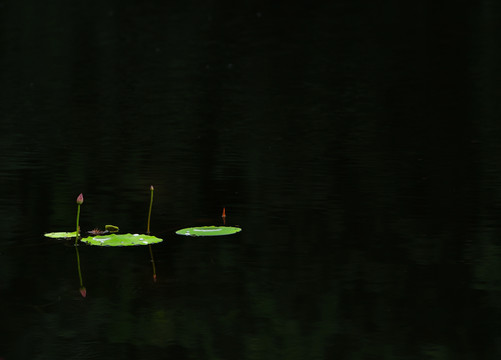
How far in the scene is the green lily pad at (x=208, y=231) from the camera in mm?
6555

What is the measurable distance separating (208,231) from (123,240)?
0.51 m

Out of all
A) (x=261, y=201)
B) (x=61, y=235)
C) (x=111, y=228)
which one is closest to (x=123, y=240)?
(x=111, y=228)

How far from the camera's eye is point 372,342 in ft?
14.9

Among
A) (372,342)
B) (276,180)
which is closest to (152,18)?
(276,180)

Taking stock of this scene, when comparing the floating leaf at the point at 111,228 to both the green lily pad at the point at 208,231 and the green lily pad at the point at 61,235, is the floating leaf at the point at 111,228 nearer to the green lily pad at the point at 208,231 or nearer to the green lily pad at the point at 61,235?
the green lily pad at the point at 61,235

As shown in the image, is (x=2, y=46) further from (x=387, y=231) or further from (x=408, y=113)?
(x=387, y=231)

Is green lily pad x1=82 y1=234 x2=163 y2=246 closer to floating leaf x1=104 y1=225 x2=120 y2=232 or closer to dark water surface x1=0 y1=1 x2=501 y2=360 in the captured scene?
dark water surface x1=0 y1=1 x2=501 y2=360

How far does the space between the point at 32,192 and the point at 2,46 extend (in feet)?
40.4

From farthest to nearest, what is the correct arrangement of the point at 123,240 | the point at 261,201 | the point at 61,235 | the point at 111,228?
the point at 261,201 → the point at 111,228 → the point at 61,235 → the point at 123,240

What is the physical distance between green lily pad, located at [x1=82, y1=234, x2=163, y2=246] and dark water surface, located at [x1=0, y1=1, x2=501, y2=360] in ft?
0.21

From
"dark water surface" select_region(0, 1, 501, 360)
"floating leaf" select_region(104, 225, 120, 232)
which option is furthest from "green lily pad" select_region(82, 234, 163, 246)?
"floating leaf" select_region(104, 225, 120, 232)

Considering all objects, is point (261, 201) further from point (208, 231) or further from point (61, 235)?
point (61, 235)

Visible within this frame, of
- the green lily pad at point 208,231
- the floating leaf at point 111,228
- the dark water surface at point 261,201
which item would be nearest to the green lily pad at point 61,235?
the dark water surface at point 261,201

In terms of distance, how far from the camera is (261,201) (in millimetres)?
7492
